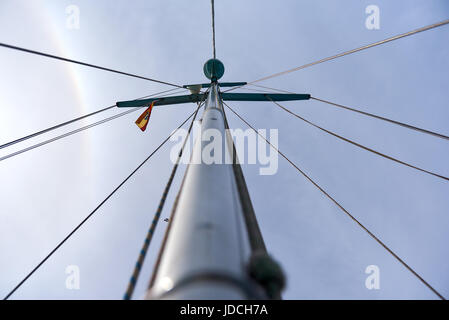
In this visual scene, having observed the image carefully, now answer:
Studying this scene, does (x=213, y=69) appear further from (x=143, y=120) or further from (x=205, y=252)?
(x=205, y=252)

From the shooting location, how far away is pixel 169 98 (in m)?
9.09

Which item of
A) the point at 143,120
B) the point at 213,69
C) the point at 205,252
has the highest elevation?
the point at 213,69

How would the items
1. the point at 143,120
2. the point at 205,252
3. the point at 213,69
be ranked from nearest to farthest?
the point at 205,252 → the point at 143,120 → the point at 213,69

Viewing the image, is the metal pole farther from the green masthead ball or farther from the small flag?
the green masthead ball

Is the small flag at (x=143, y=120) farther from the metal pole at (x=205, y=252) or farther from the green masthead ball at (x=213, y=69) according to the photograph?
the metal pole at (x=205, y=252)

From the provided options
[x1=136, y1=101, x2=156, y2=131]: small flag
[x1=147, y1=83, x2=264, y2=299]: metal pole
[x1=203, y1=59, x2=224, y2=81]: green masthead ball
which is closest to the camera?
[x1=147, y1=83, x2=264, y2=299]: metal pole

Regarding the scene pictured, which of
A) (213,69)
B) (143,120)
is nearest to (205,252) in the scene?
(143,120)

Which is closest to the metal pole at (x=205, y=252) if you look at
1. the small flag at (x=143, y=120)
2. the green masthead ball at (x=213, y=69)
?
the small flag at (x=143, y=120)

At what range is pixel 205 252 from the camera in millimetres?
1467

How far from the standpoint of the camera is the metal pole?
1.34 metres

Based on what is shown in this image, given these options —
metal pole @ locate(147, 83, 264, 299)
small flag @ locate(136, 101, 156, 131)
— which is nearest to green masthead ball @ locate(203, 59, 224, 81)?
small flag @ locate(136, 101, 156, 131)

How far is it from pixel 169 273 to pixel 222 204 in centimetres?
61

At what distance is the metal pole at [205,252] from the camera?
1.34m
